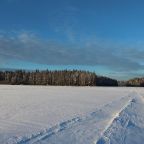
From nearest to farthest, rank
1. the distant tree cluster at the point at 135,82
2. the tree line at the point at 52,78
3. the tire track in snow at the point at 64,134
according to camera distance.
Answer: the tire track in snow at the point at 64,134 < the tree line at the point at 52,78 < the distant tree cluster at the point at 135,82

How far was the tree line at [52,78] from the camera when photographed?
152m

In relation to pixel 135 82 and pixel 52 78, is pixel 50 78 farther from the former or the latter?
pixel 135 82

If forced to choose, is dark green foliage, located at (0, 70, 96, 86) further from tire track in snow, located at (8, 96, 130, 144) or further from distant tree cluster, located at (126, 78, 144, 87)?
tire track in snow, located at (8, 96, 130, 144)

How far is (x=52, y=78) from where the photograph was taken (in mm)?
155375

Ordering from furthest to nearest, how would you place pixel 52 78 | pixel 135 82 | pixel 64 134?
pixel 135 82 < pixel 52 78 < pixel 64 134

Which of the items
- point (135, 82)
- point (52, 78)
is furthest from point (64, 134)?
point (135, 82)

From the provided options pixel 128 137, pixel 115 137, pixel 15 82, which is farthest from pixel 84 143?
pixel 15 82

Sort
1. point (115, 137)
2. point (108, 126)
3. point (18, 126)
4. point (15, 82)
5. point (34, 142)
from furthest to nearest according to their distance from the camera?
1. point (15, 82)
2. point (108, 126)
3. point (18, 126)
4. point (115, 137)
5. point (34, 142)

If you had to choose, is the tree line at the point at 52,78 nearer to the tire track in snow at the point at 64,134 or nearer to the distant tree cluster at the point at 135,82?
the distant tree cluster at the point at 135,82

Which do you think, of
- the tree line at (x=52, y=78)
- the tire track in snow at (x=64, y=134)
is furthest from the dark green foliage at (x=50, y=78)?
the tire track in snow at (x=64, y=134)

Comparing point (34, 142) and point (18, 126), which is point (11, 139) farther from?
point (18, 126)

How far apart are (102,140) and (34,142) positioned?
2189 mm

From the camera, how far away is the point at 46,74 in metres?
158

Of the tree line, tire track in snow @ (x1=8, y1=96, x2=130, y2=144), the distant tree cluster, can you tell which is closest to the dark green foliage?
the tree line
